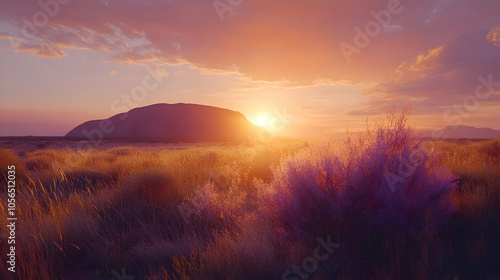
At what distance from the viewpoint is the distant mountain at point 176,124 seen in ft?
389

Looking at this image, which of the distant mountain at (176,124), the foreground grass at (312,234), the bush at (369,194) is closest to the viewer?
the foreground grass at (312,234)

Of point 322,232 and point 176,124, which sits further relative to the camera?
point 176,124

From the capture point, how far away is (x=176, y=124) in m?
122

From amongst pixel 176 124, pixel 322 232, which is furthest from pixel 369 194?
pixel 176 124

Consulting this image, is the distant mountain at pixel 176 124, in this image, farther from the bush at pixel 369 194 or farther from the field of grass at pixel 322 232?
the bush at pixel 369 194

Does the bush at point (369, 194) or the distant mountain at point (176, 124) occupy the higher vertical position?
the distant mountain at point (176, 124)

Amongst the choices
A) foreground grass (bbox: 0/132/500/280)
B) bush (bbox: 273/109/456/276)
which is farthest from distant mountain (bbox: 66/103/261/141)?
bush (bbox: 273/109/456/276)

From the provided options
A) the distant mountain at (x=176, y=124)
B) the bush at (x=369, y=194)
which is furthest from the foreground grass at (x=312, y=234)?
the distant mountain at (x=176, y=124)

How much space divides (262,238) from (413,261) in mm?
1534

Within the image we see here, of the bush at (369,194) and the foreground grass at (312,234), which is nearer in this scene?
the foreground grass at (312,234)

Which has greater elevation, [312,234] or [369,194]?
[369,194]

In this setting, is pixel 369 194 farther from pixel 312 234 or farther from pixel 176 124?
pixel 176 124

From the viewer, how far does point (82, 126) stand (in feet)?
450

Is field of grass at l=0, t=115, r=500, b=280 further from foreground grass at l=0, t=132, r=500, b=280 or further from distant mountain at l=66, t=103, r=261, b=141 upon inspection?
distant mountain at l=66, t=103, r=261, b=141
